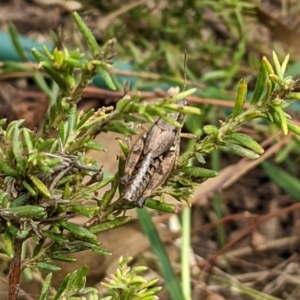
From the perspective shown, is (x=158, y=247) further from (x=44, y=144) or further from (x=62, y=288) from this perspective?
(x=44, y=144)

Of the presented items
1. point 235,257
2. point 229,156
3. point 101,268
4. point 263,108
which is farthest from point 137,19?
point 263,108

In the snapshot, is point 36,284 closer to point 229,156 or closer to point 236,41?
point 229,156

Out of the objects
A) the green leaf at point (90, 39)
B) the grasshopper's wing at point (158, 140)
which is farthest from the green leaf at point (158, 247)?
the green leaf at point (90, 39)

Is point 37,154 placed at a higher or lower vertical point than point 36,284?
higher

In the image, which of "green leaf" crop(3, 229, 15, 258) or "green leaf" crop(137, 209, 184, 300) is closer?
"green leaf" crop(3, 229, 15, 258)

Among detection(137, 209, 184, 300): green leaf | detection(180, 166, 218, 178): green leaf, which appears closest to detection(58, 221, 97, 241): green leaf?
detection(180, 166, 218, 178): green leaf

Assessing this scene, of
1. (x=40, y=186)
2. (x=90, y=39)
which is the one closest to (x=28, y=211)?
(x=40, y=186)

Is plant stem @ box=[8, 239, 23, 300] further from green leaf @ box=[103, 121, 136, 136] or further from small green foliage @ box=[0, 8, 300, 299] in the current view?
green leaf @ box=[103, 121, 136, 136]
